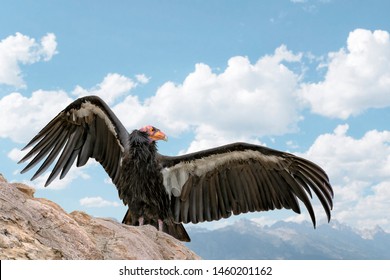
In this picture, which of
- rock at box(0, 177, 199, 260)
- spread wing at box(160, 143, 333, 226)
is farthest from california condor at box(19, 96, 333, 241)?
rock at box(0, 177, 199, 260)

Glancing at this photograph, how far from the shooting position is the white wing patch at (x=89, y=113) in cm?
1123

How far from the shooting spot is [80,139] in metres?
11.7

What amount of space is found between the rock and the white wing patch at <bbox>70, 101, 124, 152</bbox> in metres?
4.35

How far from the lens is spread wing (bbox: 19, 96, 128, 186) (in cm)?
1122

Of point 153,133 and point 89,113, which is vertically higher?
point 89,113

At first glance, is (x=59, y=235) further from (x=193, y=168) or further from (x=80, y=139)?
(x=80, y=139)

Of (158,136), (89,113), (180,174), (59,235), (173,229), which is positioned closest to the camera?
(59,235)

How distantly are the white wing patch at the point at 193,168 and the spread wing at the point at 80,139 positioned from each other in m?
1.43

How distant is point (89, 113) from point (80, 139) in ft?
2.31

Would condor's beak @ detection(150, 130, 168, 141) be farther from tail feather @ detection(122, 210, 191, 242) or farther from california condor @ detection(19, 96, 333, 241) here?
tail feather @ detection(122, 210, 191, 242)

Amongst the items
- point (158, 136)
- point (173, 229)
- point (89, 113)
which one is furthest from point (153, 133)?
point (89, 113)
